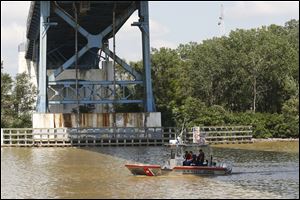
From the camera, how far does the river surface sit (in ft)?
77.0

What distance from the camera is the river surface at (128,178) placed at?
23469 mm

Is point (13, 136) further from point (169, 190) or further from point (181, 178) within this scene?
point (169, 190)

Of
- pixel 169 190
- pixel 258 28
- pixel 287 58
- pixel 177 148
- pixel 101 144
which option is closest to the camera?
pixel 169 190

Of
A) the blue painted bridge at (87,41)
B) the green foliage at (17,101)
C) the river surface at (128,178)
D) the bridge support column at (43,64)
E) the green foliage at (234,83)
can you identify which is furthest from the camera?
the green foliage at (234,83)

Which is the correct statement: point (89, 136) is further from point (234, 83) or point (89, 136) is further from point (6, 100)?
point (234, 83)

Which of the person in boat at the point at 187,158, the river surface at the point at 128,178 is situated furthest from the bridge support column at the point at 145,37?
the person in boat at the point at 187,158

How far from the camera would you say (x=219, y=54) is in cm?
7419

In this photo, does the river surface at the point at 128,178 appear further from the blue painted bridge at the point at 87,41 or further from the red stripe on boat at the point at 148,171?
the blue painted bridge at the point at 87,41

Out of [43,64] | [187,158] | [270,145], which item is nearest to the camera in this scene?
[187,158]

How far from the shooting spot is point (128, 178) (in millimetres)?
28156

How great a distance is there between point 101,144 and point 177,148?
65.0 ft

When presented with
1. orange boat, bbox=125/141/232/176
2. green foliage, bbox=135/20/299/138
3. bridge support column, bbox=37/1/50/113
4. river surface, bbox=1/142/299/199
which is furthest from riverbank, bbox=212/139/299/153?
orange boat, bbox=125/141/232/176

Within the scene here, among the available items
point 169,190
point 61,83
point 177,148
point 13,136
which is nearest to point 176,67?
point 61,83

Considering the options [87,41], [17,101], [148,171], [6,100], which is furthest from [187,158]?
[17,101]
